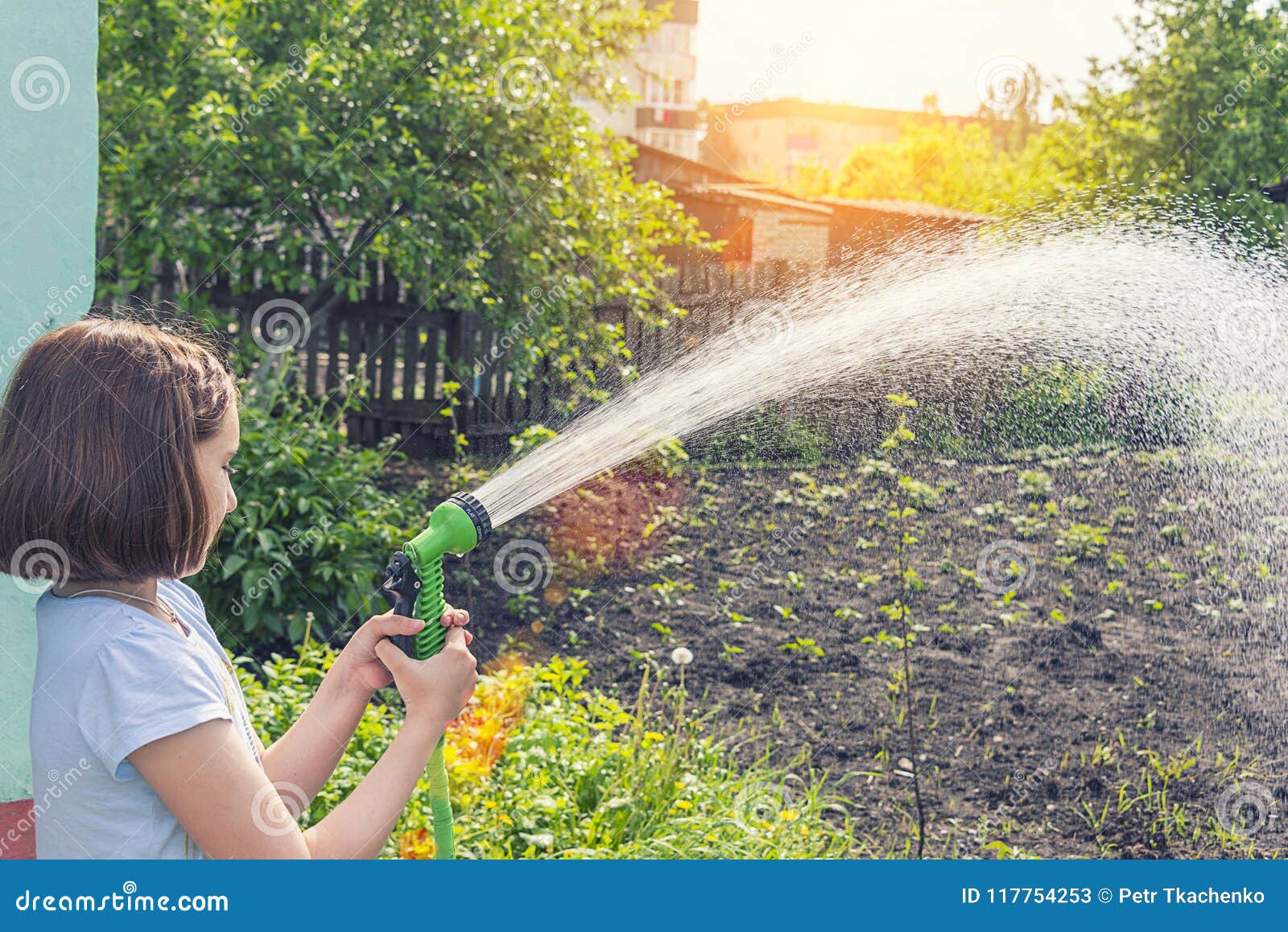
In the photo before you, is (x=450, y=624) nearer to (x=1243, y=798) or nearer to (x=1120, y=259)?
(x=1243, y=798)

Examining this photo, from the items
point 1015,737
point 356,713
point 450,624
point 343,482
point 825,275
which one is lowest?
point 1015,737

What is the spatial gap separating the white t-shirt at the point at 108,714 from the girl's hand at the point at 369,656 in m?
0.25

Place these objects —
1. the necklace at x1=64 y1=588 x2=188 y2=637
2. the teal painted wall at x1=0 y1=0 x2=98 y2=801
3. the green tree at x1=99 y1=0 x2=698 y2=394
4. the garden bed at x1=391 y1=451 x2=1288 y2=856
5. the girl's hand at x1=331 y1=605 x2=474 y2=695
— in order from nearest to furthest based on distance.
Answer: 1. the necklace at x1=64 y1=588 x2=188 y2=637
2. the girl's hand at x1=331 y1=605 x2=474 y2=695
3. the teal painted wall at x1=0 y1=0 x2=98 y2=801
4. the garden bed at x1=391 y1=451 x2=1288 y2=856
5. the green tree at x1=99 y1=0 x2=698 y2=394

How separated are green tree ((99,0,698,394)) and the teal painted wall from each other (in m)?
2.96

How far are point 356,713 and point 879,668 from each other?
10.1 feet

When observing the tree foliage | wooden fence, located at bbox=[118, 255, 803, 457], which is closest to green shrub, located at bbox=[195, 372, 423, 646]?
wooden fence, located at bbox=[118, 255, 803, 457]

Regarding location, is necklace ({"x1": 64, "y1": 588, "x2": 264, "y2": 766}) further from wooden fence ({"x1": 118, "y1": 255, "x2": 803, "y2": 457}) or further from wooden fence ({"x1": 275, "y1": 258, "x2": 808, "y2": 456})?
wooden fence ({"x1": 275, "y1": 258, "x2": 808, "y2": 456})

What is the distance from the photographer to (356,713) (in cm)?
178

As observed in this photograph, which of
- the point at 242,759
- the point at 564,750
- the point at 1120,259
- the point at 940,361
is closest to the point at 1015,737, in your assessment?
the point at 564,750

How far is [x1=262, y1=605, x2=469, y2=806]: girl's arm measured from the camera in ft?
5.79

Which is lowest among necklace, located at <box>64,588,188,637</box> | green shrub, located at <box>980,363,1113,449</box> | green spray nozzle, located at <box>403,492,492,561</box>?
green shrub, located at <box>980,363,1113,449</box>

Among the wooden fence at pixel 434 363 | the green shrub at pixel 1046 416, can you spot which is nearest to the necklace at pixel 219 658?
the wooden fence at pixel 434 363

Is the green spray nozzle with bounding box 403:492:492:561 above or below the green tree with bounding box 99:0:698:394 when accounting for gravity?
below

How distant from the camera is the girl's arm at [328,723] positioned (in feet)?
5.79
